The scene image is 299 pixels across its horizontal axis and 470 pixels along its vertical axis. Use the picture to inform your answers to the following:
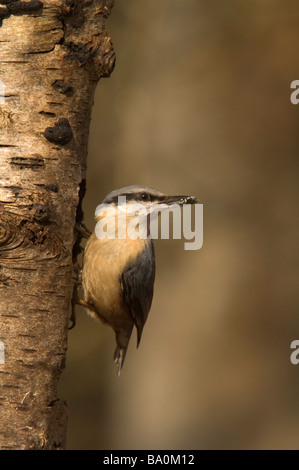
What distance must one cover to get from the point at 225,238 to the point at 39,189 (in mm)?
2781

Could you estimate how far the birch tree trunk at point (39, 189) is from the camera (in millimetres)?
2240

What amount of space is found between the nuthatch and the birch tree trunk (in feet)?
2.18

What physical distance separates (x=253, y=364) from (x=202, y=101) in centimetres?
193

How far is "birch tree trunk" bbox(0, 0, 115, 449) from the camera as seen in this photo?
7.35 feet

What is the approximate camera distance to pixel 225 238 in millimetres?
4945

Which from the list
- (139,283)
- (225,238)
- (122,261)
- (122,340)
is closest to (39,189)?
(122,261)

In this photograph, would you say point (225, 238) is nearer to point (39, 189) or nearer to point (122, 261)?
point (122, 261)

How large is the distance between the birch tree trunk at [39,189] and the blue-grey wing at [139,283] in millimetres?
773

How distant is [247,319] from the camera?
4887 millimetres

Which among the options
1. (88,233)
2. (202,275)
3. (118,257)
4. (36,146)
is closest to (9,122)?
(36,146)

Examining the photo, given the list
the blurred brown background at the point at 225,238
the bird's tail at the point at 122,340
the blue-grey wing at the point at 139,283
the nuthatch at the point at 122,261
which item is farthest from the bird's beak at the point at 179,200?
the blurred brown background at the point at 225,238

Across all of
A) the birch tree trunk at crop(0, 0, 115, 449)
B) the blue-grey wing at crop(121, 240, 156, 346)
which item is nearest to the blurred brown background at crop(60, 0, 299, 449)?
the blue-grey wing at crop(121, 240, 156, 346)

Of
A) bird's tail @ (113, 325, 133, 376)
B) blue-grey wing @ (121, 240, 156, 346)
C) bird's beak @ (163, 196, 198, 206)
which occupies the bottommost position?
bird's tail @ (113, 325, 133, 376)

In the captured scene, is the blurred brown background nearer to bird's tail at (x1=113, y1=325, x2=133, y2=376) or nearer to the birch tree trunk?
bird's tail at (x1=113, y1=325, x2=133, y2=376)
